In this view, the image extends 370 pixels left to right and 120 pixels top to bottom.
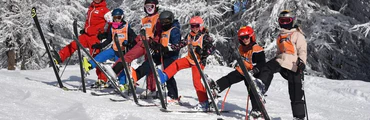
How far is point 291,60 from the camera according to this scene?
174 inches

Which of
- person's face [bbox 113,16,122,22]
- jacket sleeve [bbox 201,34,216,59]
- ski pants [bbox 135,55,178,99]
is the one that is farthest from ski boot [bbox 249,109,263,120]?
person's face [bbox 113,16,122,22]

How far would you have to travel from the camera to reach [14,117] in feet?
11.5

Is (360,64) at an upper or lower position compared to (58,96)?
lower

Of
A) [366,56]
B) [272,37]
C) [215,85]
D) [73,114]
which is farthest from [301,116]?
[366,56]

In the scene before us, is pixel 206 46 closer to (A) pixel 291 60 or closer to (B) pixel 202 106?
(B) pixel 202 106

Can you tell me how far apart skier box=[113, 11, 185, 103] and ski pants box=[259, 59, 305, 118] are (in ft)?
4.17

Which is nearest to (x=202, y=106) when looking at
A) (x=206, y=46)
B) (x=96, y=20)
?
(x=206, y=46)

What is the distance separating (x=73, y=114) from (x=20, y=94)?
102 cm

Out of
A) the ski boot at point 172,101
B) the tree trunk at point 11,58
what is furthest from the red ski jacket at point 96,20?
the tree trunk at point 11,58

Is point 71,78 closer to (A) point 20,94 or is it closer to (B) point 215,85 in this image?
(A) point 20,94

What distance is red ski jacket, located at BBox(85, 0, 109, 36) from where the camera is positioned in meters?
6.87

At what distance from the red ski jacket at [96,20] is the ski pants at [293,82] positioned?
323 centimetres

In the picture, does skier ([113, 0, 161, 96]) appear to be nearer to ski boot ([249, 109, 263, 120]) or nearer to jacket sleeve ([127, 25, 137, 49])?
jacket sleeve ([127, 25, 137, 49])

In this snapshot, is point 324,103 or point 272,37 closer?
point 324,103
